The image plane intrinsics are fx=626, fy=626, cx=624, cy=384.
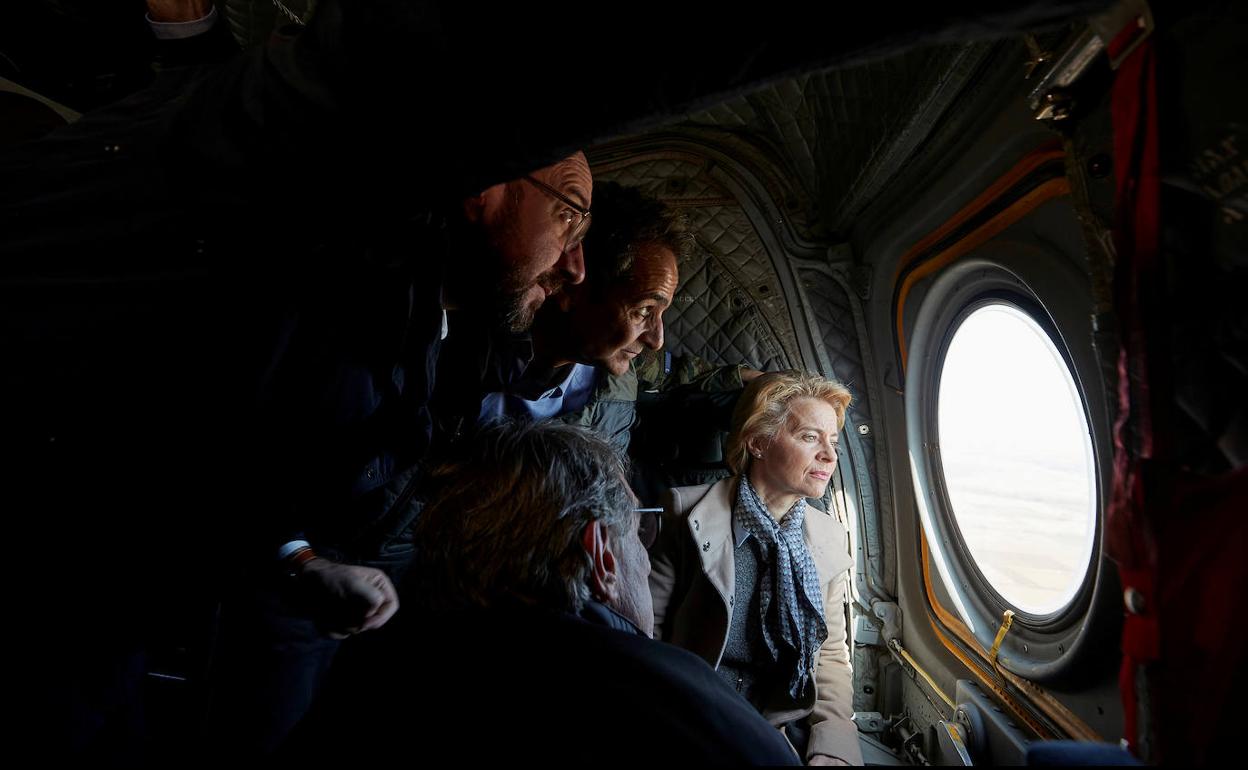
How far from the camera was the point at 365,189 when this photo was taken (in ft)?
2.37

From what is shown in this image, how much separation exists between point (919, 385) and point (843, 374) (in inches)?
15.0

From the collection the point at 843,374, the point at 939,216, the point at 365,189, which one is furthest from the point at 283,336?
the point at 843,374

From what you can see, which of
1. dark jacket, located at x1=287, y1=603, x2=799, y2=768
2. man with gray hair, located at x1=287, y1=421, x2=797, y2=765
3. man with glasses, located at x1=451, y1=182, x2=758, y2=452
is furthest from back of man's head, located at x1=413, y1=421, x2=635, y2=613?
man with glasses, located at x1=451, y1=182, x2=758, y2=452

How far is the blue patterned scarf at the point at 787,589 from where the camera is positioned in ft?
7.38

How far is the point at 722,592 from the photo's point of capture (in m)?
2.26

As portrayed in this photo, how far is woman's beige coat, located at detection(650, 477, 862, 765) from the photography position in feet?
7.35

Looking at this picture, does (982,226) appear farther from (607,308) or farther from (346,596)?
(346,596)

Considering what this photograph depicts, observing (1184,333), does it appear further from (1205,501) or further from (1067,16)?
(1067,16)

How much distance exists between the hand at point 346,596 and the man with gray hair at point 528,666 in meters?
0.29

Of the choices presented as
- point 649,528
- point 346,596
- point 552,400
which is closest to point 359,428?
point 346,596

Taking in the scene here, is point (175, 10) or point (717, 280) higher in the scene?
point (175, 10)

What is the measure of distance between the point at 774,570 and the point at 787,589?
0.08 meters

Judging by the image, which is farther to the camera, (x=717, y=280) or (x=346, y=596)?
(x=717, y=280)

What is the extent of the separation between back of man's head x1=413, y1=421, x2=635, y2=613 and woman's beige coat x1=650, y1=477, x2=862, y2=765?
105 cm
